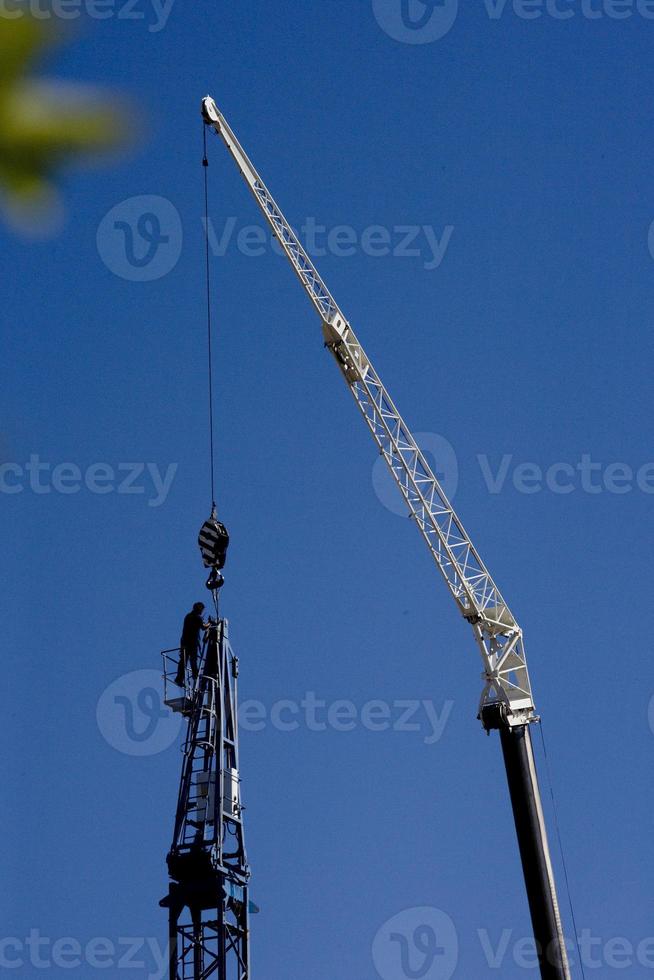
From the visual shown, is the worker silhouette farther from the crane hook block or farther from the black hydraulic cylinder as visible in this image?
the black hydraulic cylinder

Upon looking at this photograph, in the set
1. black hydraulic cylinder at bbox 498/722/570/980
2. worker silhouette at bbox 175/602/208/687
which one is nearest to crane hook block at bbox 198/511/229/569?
worker silhouette at bbox 175/602/208/687

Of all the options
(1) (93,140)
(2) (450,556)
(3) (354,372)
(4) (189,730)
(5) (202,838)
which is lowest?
(1) (93,140)

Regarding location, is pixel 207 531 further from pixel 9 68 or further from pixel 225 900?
pixel 9 68

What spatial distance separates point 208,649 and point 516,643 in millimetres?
16808

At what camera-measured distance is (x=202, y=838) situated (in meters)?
39.2

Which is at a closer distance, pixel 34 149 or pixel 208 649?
pixel 34 149

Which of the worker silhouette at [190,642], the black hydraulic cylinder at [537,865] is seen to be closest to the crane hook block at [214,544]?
the worker silhouette at [190,642]

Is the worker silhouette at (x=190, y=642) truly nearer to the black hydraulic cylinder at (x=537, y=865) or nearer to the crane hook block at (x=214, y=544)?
the crane hook block at (x=214, y=544)

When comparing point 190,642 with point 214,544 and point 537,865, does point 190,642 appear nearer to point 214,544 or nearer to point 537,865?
point 214,544

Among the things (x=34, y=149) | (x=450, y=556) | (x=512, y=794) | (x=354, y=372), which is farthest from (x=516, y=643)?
(x=34, y=149)

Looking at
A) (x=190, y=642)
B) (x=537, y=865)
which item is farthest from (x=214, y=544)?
(x=537, y=865)

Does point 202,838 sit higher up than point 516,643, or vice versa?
point 516,643

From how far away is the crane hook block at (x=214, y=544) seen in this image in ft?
139

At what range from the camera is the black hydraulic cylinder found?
45188mm
